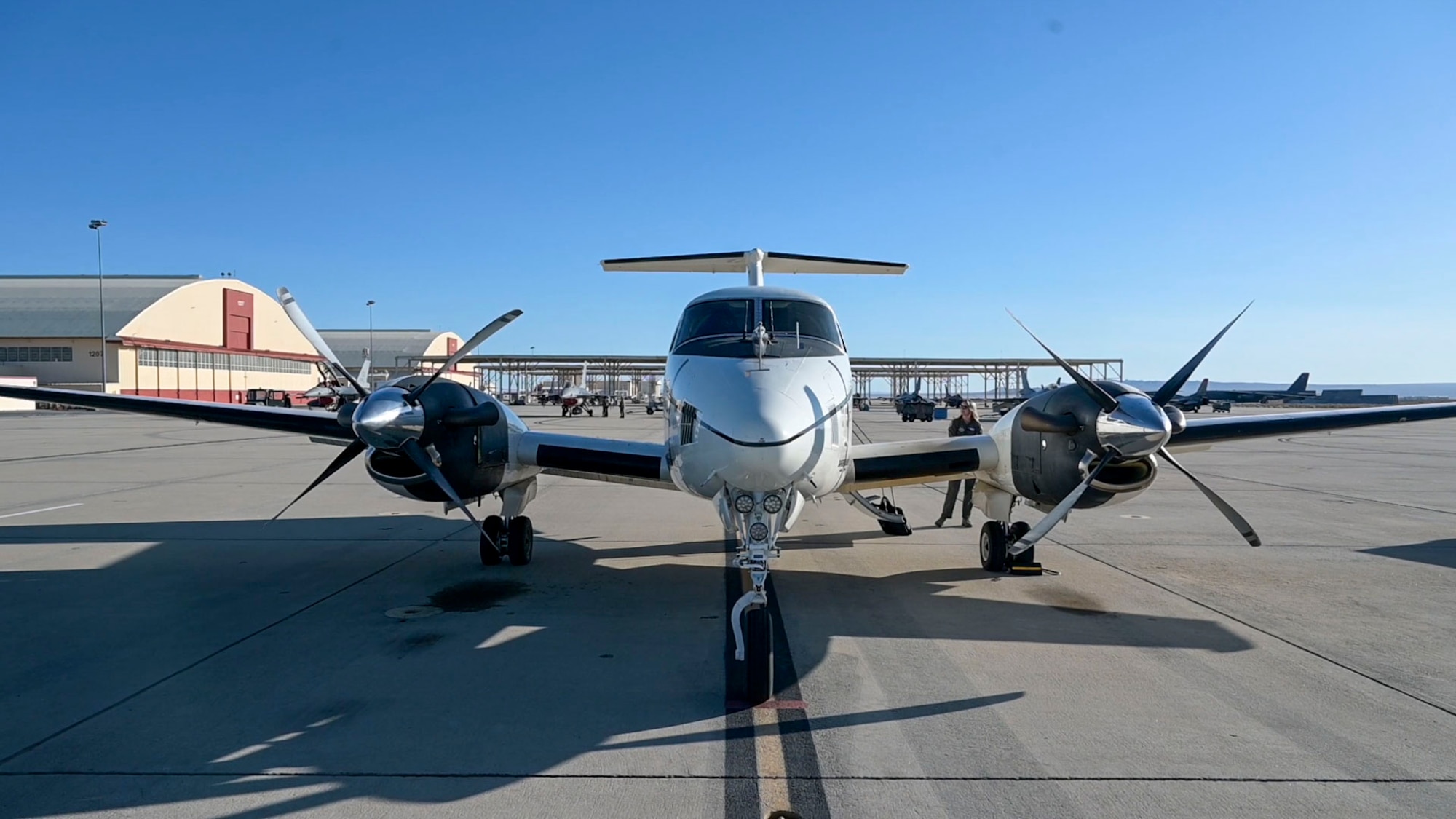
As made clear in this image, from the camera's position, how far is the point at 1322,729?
480 centimetres

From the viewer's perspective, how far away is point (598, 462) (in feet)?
26.9

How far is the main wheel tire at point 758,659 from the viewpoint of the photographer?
5180mm

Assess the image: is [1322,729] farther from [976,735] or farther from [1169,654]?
[976,735]

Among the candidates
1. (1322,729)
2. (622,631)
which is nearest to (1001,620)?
(1322,729)

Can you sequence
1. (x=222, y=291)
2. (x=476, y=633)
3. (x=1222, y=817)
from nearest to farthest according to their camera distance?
(x=1222, y=817), (x=476, y=633), (x=222, y=291)

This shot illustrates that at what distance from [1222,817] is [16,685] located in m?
6.93

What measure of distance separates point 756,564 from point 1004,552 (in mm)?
4389

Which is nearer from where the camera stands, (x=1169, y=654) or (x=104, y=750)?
(x=104, y=750)

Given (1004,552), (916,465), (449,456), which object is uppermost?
(449,456)

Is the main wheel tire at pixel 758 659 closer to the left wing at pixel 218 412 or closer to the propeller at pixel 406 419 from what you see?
the propeller at pixel 406 419

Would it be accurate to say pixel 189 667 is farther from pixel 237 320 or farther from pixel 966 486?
pixel 237 320

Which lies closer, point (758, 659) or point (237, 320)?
point (758, 659)

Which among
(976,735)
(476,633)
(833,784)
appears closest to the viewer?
(833,784)

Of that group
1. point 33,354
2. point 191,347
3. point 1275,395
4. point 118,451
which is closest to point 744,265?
point 118,451
